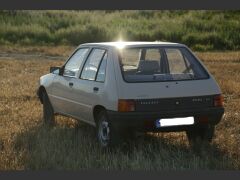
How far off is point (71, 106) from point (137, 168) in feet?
8.87

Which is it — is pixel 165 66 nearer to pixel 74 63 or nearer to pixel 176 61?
pixel 176 61

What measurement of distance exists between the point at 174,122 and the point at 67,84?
2242 mm

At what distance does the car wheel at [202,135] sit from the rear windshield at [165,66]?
2.45ft

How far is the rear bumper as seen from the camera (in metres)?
7.83

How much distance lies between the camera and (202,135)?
8836mm

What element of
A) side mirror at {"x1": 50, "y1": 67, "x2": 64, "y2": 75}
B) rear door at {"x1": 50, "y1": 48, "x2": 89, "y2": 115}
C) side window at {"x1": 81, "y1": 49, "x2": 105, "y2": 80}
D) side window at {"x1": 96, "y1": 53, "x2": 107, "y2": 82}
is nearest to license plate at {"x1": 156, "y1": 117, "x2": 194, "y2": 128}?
side window at {"x1": 96, "y1": 53, "x2": 107, "y2": 82}

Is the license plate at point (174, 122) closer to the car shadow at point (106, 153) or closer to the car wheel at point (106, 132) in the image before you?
the car shadow at point (106, 153)

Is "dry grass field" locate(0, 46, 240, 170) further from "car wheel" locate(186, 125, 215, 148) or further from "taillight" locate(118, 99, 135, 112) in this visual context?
"taillight" locate(118, 99, 135, 112)

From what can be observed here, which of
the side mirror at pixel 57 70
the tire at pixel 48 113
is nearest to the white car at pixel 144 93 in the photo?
the side mirror at pixel 57 70

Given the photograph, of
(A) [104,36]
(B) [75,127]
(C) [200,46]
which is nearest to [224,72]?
(B) [75,127]

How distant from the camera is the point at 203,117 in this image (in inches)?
324

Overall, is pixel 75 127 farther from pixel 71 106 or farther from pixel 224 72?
pixel 224 72

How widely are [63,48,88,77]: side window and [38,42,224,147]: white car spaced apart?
0.13 feet

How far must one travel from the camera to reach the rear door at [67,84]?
950cm
